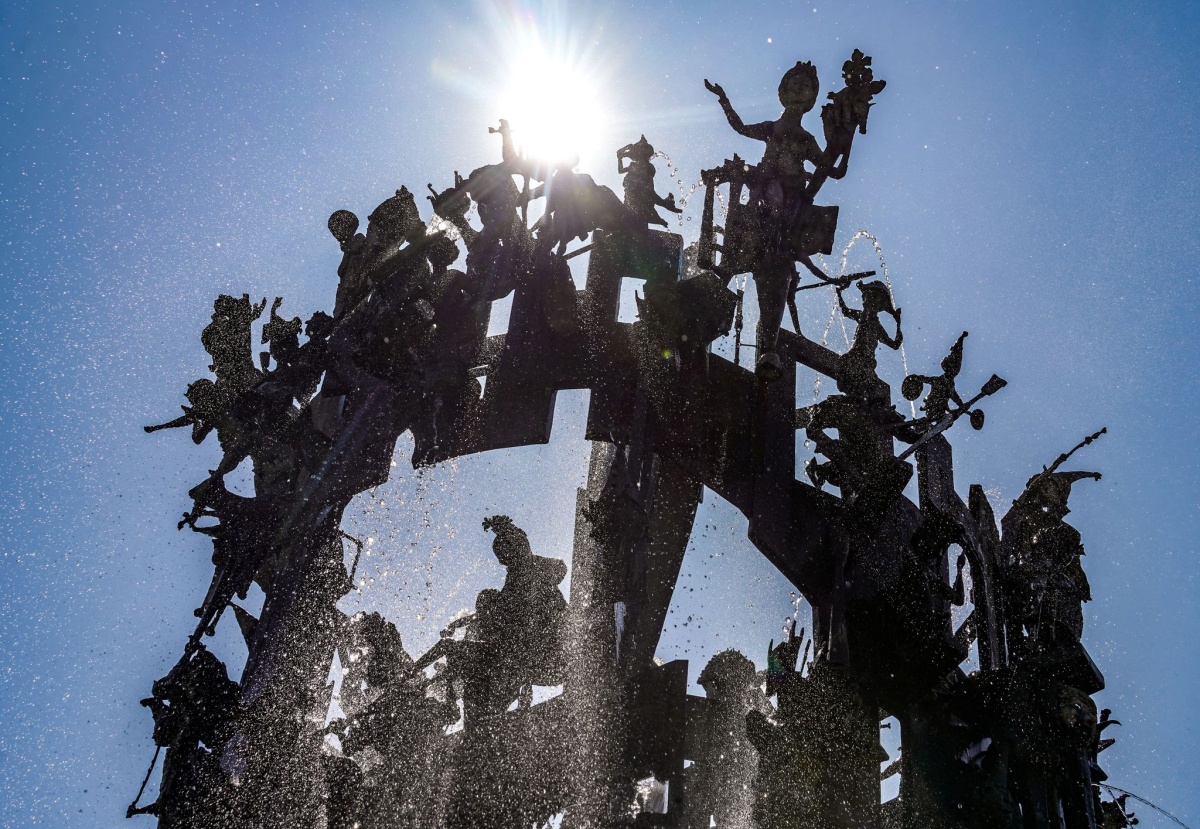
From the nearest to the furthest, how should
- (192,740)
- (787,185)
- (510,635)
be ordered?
(192,740)
(510,635)
(787,185)

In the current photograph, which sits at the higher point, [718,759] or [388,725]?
[718,759]

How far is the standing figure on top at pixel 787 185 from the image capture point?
45.0 feet

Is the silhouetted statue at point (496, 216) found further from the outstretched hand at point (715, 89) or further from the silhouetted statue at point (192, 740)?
the silhouetted statue at point (192, 740)

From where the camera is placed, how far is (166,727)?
993 centimetres

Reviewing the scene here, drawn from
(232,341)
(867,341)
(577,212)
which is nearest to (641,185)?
(577,212)

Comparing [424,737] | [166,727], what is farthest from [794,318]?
[166,727]

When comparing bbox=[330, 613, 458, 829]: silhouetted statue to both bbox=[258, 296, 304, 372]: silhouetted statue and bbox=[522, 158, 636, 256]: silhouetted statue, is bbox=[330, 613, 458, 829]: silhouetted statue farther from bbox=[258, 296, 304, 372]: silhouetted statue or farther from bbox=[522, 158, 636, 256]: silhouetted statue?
bbox=[522, 158, 636, 256]: silhouetted statue

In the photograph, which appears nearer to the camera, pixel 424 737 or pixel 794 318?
pixel 424 737

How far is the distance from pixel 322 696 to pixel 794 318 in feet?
27.9

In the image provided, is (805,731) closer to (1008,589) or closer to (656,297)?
(1008,589)

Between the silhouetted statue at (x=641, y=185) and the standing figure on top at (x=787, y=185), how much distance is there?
0.91 m

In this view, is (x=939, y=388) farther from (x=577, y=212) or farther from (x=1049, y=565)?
(x=577, y=212)

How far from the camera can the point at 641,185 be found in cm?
1479

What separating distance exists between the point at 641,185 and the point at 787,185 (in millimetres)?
2325
